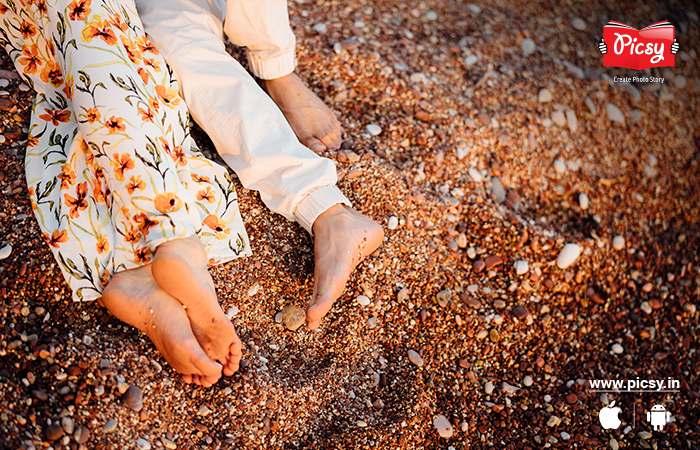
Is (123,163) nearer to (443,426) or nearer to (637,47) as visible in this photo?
(443,426)

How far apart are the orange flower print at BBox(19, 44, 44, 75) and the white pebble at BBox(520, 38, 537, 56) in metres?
1.90

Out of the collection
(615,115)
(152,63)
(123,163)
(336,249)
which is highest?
(152,63)

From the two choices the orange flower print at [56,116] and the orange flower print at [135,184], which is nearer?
the orange flower print at [135,184]

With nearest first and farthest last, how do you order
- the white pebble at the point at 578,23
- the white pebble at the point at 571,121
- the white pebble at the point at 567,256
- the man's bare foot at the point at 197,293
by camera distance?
1. the man's bare foot at the point at 197,293
2. the white pebble at the point at 567,256
3. the white pebble at the point at 571,121
4. the white pebble at the point at 578,23

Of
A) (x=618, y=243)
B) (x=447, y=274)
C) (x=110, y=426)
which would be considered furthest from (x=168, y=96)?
(x=618, y=243)

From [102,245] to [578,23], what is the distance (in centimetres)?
233

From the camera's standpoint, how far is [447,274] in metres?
1.67

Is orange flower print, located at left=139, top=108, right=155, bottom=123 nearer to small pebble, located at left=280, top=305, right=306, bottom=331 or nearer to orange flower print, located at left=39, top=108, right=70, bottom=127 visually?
orange flower print, located at left=39, top=108, right=70, bottom=127

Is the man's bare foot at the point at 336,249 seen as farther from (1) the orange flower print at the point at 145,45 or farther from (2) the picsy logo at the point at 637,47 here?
(2) the picsy logo at the point at 637,47

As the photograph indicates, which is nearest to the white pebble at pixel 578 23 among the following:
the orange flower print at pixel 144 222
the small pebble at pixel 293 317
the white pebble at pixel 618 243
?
the white pebble at pixel 618 243

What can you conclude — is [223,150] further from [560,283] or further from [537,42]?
[537,42]

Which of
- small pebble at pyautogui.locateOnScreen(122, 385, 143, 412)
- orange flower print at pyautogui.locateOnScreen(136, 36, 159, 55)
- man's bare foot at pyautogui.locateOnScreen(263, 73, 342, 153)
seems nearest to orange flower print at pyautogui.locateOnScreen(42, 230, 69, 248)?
small pebble at pyautogui.locateOnScreen(122, 385, 143, 412)

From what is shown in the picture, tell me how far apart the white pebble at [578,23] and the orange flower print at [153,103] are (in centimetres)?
206

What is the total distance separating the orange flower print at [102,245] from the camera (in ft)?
4.12
